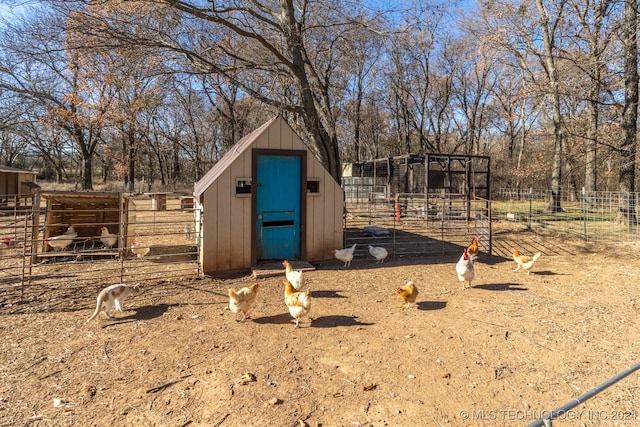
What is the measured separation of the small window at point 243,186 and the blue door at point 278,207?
0.72ft

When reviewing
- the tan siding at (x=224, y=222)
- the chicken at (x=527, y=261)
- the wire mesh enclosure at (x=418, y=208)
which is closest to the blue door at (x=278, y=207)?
the tan siding at (x=224, y=222)

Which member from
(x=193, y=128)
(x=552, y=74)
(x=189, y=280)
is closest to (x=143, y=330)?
(x=189, y=280)

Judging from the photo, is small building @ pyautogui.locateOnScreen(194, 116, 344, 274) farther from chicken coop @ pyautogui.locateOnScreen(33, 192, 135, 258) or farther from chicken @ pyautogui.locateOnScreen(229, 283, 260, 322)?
chicken @ pyautogui.locateOnScreen(229, 283, 260, 322)

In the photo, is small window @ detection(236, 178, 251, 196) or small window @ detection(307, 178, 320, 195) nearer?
small window @ detection(236, 178, 251, 196)

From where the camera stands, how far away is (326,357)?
4.52 meters

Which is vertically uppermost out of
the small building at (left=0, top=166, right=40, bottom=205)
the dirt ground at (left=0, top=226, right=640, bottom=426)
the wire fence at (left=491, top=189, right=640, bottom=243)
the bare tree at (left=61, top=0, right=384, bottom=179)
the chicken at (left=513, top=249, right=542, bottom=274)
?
the bare tree at (left=61, top=0, right=384, bottom=179)

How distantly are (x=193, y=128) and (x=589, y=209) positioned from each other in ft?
128

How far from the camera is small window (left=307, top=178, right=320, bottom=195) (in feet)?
29.7

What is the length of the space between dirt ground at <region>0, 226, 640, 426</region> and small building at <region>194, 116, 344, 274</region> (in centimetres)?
105

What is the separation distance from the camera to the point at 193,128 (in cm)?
4219

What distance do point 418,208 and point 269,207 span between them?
11086 mm

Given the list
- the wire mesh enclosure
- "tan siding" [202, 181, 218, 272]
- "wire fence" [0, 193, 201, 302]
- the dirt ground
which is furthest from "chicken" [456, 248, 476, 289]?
"wire fence" [0, 193, 201, 302]

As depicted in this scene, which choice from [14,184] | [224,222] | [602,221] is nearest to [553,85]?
[602,221]

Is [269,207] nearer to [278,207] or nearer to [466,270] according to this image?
[278,207]
